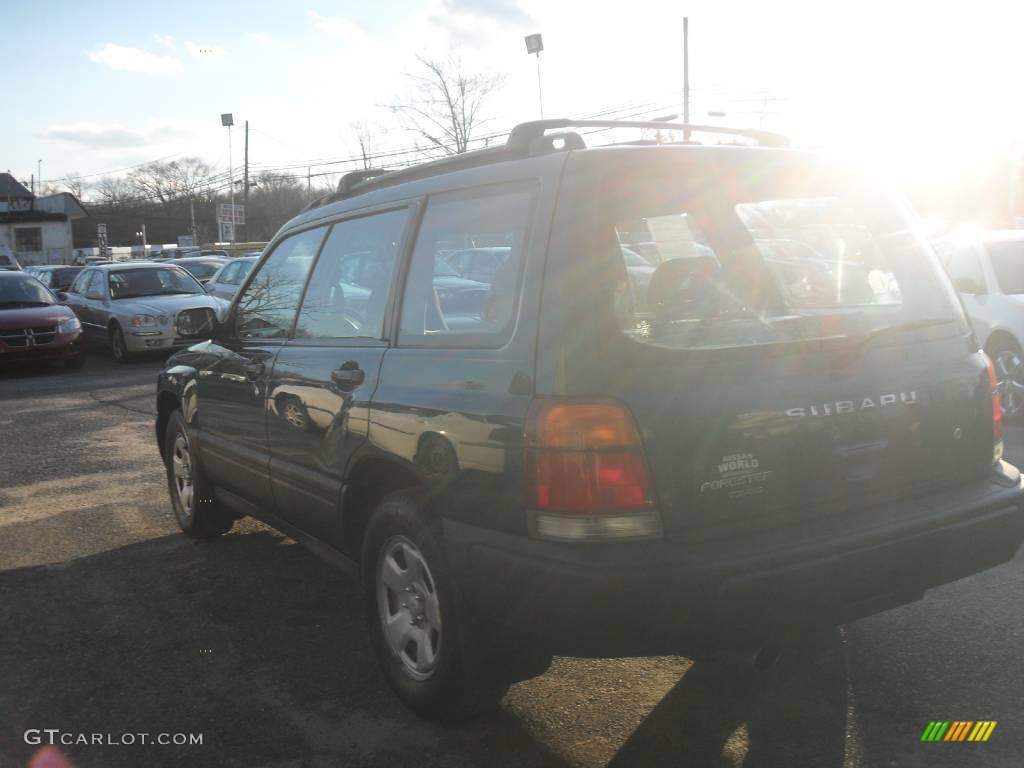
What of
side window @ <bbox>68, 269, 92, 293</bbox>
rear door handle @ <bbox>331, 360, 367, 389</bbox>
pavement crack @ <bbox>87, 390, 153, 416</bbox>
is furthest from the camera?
side window @ <bbox>68, 269, 92, 293</bbox>

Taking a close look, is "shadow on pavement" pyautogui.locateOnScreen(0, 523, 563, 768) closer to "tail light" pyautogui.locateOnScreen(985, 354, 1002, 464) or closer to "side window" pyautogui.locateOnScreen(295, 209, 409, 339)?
"side window" pyautogui.locateOnScreen(295, 209, 409, 339)

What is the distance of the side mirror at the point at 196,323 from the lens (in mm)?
5281

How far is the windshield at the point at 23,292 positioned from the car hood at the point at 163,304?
3.63 ft

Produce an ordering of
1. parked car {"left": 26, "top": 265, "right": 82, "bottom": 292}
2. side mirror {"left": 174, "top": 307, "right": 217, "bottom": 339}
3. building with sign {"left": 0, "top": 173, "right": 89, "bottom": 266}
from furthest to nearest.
A: building with sign {"left": 0, "top": 173, "right": 89, "bottom": 266}, parked car {"left": 26, "top": 265, "right": 82, "bottom": 292}, side mirror {"left": 174, "top": 307, "right": 217, "bottom": 339}

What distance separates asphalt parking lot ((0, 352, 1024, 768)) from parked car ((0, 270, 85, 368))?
1080 cm

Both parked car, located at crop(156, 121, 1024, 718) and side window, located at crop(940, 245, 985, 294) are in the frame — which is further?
side window, located at crop(940, 245, 985, 294)

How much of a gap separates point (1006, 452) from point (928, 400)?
464 cm

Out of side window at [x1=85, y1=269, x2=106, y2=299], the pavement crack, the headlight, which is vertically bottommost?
the pavement crack

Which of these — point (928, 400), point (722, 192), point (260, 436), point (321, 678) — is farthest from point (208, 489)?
point (928, 400)

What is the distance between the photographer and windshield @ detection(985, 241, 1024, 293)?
8.87 m

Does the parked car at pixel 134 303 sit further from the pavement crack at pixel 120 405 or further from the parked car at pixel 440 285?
the parked car at pixel 440 285

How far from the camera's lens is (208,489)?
557 cm

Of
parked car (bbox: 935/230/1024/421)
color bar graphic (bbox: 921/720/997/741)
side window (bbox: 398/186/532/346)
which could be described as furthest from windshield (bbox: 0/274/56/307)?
color bar graphic (bbox: 921/720/997/741)

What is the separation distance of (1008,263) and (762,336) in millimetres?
6943
